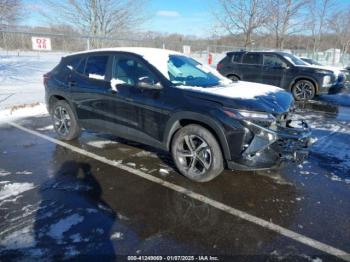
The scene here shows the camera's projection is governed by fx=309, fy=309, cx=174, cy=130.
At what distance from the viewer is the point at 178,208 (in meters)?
3.55

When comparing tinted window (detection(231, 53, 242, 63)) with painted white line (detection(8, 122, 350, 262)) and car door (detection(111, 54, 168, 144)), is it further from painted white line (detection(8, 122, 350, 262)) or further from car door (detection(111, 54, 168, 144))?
painted white line (detection(8, 122, 350, 262))

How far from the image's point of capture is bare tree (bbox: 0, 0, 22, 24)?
39.0 feet

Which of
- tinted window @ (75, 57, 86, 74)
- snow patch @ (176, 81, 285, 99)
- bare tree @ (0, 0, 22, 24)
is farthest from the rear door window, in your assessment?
bare tree @ (0, 0, 22, 24)

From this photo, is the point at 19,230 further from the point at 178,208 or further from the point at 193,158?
the point at 193,158

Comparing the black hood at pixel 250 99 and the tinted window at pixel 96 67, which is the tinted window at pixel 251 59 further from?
the tinted window at pixel 96 67

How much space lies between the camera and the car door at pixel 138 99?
14.4 ft

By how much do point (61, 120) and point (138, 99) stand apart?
2231 mm

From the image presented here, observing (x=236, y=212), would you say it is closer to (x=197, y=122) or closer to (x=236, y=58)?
(x=197, y=122)

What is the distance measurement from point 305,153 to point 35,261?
324 centimetres

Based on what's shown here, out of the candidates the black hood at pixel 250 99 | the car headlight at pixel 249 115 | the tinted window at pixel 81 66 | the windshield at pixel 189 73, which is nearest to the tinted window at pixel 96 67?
the tinted window at pixel 81 66

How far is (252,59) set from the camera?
12.1 metres

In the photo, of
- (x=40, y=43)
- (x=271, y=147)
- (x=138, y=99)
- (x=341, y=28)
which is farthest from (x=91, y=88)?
(x=341, y=28)

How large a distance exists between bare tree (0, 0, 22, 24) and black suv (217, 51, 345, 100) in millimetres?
8605

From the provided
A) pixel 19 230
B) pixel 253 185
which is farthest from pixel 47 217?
pixel 253 185
